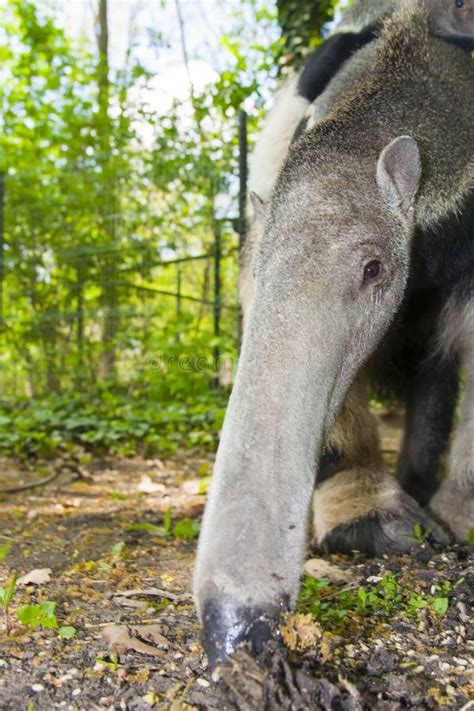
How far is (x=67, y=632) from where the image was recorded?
6.72 feet

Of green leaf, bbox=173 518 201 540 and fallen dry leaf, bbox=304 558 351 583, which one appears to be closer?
fallen dry leaf, bbox=304 558 351 583

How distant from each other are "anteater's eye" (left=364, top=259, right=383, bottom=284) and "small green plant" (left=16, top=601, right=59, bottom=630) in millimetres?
1369

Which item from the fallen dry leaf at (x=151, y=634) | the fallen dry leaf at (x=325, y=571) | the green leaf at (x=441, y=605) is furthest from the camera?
the fallen dry leaf at (x=325, y=571)

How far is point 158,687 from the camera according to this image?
1.76 m

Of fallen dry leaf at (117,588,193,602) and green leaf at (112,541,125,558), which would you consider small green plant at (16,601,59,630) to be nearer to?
fallen dry leaf at (117,588,193,602)

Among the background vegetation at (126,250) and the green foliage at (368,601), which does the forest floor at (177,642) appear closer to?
the green foliage at (368,601)

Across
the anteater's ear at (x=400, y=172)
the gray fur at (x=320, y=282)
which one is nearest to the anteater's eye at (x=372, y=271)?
the gray fur at (x=320, y=282)

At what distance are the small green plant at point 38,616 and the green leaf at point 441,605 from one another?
1.15m

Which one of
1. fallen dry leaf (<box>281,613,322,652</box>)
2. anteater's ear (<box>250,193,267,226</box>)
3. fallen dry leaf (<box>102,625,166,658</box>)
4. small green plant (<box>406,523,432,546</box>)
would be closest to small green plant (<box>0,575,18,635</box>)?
fallen dry leaf (<box>102,625,166,658</box>)

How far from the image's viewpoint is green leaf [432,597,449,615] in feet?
7.25

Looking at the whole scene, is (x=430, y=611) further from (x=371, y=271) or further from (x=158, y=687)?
(x=371, y=271)

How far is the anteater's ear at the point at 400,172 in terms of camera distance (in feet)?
7.72

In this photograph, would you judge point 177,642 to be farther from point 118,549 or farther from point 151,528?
point 151,528

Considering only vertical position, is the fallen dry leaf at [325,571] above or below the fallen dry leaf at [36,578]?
above
